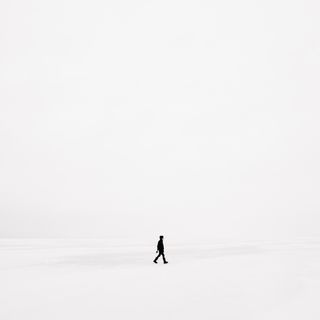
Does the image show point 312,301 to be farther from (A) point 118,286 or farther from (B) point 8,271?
(B) point 8,271

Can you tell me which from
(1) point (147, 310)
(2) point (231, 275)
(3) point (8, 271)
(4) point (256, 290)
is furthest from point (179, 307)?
(3) point (8, 271)

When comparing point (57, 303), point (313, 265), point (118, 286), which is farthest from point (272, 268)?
point (57, 303)

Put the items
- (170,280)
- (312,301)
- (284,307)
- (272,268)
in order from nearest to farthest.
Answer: (284,307) < (312,301) < (170,280) < (272,268)

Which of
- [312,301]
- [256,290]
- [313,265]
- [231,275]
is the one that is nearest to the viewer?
[312,301]

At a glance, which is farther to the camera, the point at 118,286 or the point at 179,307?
the point at 118,286

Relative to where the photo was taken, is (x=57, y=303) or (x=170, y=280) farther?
(x=170, y=280)

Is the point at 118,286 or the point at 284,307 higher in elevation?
the point at 118,286

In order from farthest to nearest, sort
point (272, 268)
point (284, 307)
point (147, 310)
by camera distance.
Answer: point (272, 268), point (284, 307), point (147, 310)

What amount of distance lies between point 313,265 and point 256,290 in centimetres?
879

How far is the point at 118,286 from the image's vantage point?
12383 mm

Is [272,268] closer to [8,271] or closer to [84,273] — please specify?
[84,273]

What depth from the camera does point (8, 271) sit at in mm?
15797

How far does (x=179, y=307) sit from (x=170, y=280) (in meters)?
4.16

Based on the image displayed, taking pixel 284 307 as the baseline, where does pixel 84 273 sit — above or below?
above
